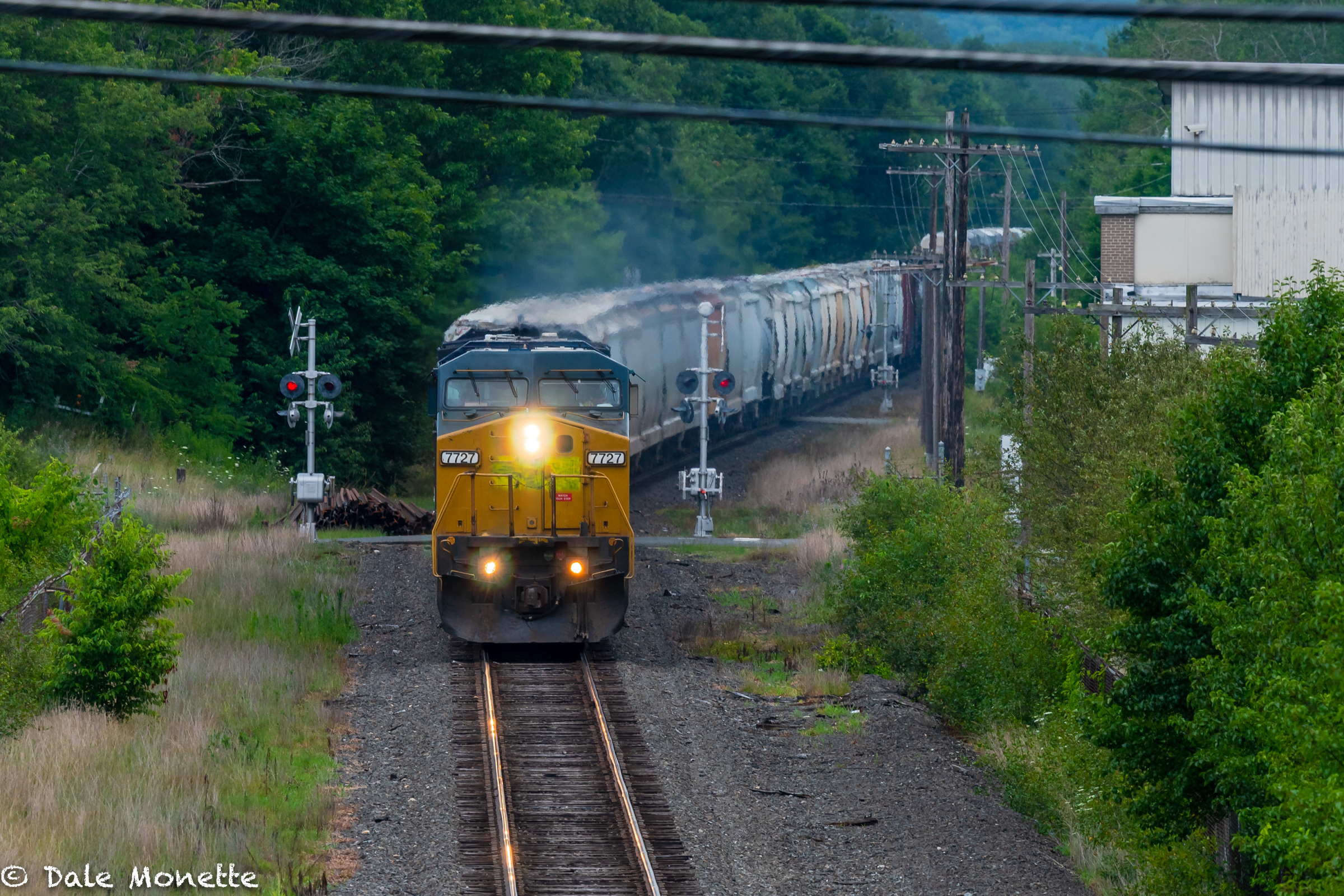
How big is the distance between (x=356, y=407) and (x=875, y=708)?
82.1 ft

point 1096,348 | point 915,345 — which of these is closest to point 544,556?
point 1096,348

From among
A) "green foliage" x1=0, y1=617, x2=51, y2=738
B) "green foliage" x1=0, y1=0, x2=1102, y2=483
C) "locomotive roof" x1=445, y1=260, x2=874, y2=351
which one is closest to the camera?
"green foliage" x1=0, y1=617, x2=51, y2=738

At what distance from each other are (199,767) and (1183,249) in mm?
22800

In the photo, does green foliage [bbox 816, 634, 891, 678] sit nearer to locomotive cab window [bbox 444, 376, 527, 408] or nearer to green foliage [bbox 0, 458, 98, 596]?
locomotive cab window [bbox 444, 376, 527, 408]

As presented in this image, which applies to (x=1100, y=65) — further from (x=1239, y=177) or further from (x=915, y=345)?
(x=915, y=345)

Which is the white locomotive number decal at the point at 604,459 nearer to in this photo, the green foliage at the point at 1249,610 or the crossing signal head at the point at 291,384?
the green foliage at the point at 1249,610

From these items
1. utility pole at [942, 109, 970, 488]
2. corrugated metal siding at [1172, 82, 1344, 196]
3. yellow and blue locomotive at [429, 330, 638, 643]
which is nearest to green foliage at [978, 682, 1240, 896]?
yellow and blue locomotive at [429, 330, 638, 643]

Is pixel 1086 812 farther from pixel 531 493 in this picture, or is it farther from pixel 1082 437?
pixel 531 493

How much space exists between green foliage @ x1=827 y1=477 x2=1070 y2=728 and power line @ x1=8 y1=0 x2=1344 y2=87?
431 inches

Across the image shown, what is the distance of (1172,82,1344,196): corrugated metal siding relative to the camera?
32.9 meters

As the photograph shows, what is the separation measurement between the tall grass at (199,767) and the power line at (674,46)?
737 cm

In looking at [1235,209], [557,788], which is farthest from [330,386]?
[1235,209]

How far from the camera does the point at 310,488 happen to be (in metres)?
26.9

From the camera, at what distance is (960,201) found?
28203mm
